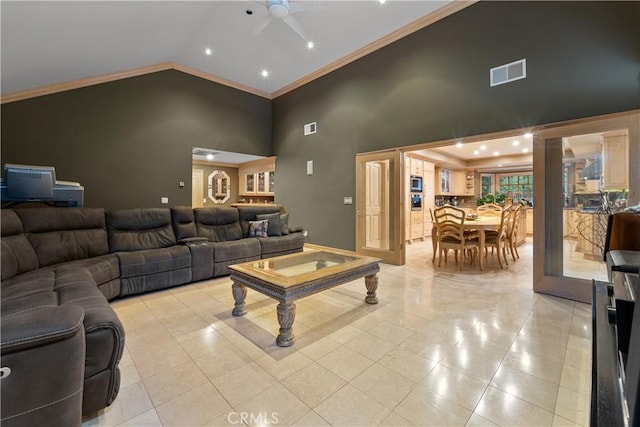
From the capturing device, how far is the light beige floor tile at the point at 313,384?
1562mm

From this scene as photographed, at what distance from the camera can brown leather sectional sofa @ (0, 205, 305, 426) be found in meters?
1.04

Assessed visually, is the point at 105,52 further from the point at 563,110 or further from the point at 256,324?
the point at 563,110

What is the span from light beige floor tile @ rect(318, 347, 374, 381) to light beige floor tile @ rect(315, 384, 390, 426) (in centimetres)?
15

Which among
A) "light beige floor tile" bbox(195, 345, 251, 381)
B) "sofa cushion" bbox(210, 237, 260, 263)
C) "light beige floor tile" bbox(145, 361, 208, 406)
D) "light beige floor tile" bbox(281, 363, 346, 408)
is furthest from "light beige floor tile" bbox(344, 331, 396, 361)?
"sofa cushion" bbox(210, 237, 260, 263)

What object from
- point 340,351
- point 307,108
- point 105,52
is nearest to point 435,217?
point 340,351

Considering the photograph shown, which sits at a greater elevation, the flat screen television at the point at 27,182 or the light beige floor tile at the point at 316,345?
the flat screen television at the point at 27,182

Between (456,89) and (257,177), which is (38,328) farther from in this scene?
(257,177)

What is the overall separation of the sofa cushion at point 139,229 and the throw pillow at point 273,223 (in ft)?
4.89

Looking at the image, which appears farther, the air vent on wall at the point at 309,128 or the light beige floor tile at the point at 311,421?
Result: the air vent on wall at the point at 309,128

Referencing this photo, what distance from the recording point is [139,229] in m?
3.76

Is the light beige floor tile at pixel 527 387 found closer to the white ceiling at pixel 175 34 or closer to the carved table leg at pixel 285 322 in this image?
the carved table leg at pixel 285 322

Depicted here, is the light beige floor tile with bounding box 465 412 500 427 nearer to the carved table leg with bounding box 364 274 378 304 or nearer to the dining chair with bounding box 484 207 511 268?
the carved table leg with bounding box 364 274 378 304

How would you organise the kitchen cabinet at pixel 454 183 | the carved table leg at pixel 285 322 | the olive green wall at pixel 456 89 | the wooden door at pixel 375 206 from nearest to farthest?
the carved table leg at pixel 285 322, the olive green wall at pixel 456 89, the wooden door at pixel 375 206, the kitchen cabinet at pixel 454 183

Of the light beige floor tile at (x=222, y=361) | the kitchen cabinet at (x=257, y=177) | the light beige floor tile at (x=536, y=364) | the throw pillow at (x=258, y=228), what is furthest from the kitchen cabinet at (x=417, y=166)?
the light beige floor tile at (x=222, y=361)
